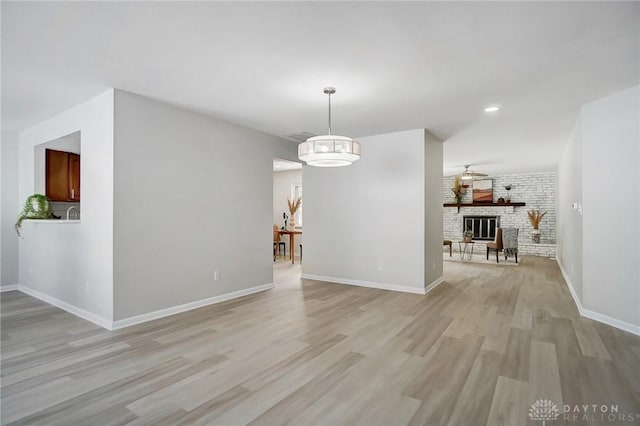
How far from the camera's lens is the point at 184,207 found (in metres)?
4.29

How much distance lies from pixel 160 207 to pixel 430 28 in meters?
3.45

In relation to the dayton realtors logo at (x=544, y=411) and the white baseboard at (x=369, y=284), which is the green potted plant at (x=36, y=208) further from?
the dayton realtors logo at (x=544, y=411)

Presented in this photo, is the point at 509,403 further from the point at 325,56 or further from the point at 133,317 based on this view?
the point at 133,317

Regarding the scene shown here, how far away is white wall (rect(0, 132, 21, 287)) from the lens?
5.43m

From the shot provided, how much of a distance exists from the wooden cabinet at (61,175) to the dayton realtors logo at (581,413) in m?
6.82

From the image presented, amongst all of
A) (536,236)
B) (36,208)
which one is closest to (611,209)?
(536,236)

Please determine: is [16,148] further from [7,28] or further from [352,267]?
[352,267]

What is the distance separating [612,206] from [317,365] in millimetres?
3721

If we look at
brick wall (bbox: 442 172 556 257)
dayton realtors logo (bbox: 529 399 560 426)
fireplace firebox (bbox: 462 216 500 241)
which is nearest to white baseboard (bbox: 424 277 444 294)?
dayton realtors logo (bbox: 529 399 560 426)

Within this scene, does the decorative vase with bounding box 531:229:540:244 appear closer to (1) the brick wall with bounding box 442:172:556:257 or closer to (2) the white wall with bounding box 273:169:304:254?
(1) the brick wall with bounding box 442:172:556:257

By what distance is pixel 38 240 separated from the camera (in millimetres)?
4992

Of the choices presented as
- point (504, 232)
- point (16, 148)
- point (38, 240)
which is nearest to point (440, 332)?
point (38, 240)

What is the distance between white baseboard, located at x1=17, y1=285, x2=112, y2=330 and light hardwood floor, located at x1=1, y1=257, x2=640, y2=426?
0.12 meters

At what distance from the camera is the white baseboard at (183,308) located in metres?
3.65
